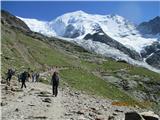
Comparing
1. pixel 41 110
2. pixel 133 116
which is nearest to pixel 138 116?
pixel 133 116

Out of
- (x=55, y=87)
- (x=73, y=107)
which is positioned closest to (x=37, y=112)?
(x=73, y=107)

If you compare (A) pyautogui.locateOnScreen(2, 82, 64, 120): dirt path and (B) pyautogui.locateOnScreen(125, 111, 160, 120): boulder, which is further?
(A) pyautogui.locateOnScreen(2, 82, 64, 120): dirt path

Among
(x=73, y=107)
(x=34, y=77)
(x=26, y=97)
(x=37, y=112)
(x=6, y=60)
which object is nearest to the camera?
(x=37, y=112)

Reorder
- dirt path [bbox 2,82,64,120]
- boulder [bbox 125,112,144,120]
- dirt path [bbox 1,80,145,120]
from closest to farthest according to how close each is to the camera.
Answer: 1. boulder [bbox 125,112,144,120]
2. dirt path [bbox 2,82,64,120]
3. dirt path [bbox 1,80,145,120]

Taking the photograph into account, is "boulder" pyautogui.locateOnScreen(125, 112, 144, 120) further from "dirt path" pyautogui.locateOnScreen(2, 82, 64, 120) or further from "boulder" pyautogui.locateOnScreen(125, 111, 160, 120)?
"dirt path" pyautogui.locateOnScreen(2, 82, 64, 120)

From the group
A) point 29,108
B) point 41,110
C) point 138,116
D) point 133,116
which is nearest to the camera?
point 138,116

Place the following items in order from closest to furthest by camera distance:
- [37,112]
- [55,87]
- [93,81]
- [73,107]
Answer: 1. [37,112]
2. [73,107]
3. [55,87]
4. [93,81]

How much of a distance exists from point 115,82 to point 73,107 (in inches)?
3356

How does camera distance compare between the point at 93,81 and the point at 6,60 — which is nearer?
Answer: the point at 6,60

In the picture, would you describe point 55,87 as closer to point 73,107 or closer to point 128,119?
point 73,107

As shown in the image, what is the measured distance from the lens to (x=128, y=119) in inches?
1033

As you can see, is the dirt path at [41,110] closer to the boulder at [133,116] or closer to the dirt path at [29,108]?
the dirt path at [29,108]

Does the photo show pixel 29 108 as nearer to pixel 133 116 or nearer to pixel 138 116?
pixel 133 116

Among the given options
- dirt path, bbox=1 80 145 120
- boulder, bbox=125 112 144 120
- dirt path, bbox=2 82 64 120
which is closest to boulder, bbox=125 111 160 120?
boulder, bbox=125 112 144 120
